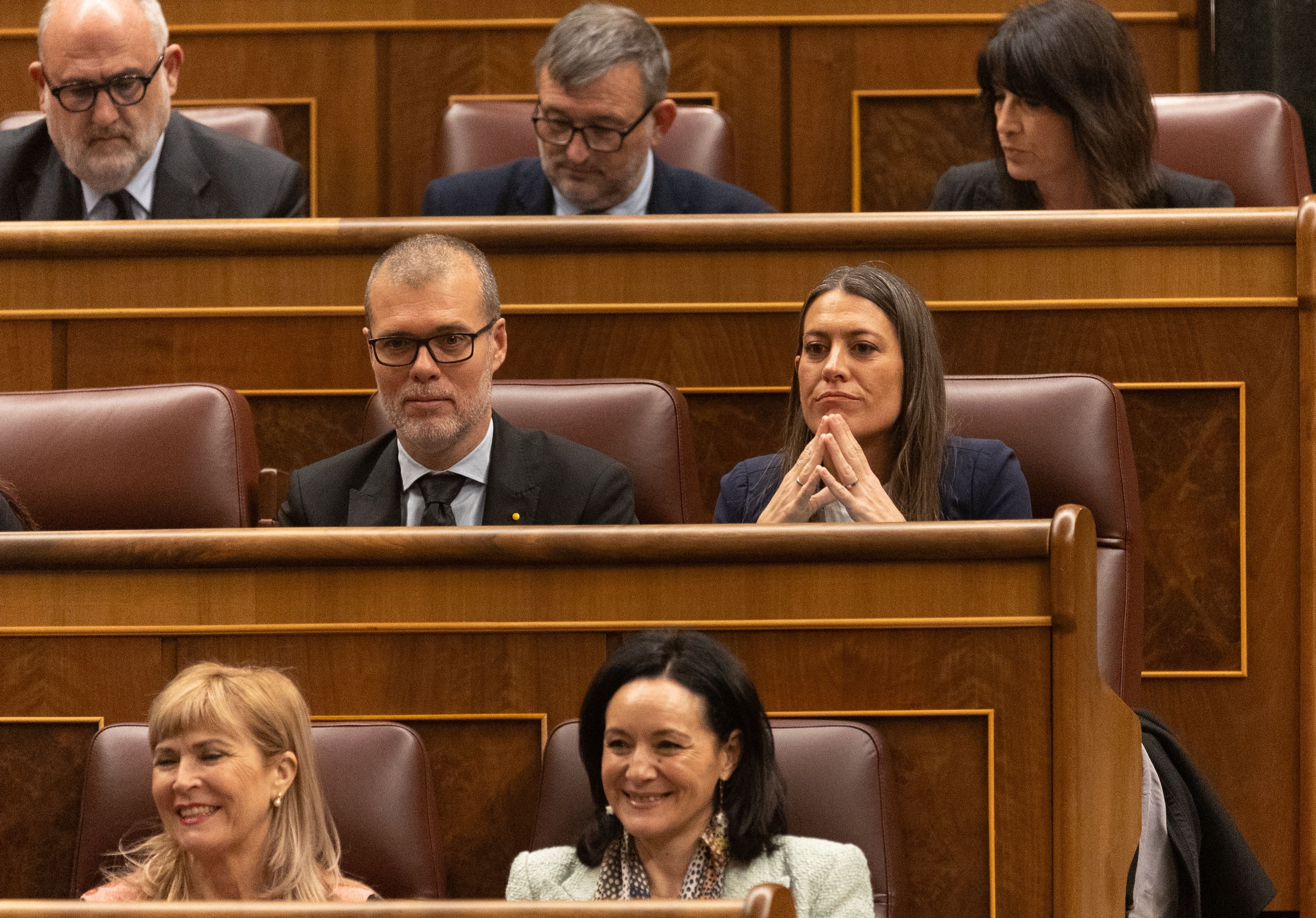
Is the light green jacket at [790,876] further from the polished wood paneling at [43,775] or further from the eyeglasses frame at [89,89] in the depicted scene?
the eyeglasses frame at [89,89]

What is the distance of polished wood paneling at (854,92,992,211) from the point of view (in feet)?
4.88

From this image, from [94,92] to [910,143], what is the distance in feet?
2.12

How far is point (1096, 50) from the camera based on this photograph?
1.18m

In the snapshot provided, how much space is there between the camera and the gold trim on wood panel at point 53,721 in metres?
0.82

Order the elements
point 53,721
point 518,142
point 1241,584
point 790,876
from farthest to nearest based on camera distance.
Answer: point 518,142 → point 1241,584 → point 53,721 → point 790,876

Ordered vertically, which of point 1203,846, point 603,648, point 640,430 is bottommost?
point 1203,846

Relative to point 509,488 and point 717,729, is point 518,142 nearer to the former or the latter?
point 509,488

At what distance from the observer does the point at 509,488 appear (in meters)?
0.98

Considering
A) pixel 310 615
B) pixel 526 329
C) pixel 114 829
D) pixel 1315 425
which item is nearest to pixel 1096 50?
pixel 1315 425

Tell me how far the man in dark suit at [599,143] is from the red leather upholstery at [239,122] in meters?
0.18

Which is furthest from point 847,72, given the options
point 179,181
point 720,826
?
point 720,826

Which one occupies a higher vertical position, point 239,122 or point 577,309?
point 239,122

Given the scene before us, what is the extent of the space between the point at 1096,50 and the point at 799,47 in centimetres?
38

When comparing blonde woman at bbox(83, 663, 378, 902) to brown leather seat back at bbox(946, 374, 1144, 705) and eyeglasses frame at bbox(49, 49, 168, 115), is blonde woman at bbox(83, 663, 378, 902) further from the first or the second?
eyeglasses frame at bbox(49, 49, 168, 115)
